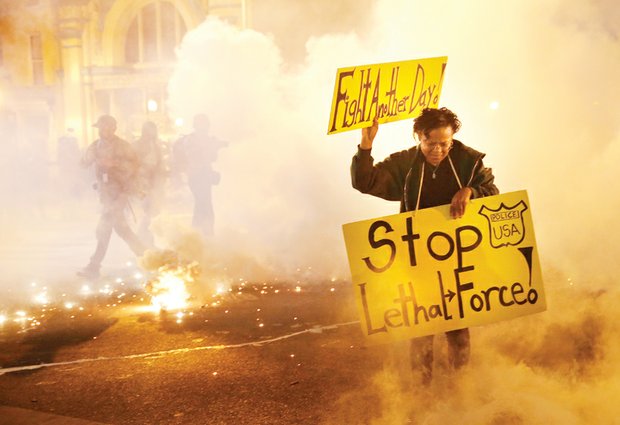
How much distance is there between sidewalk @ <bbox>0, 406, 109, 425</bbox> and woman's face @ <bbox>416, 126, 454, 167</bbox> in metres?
2.28

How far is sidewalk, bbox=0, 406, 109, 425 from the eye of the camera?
3.61 m

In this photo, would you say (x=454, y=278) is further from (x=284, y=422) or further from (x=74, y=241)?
(x=74, y=241)

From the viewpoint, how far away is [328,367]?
4312 mm

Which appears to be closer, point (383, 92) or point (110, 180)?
point (383, 92)

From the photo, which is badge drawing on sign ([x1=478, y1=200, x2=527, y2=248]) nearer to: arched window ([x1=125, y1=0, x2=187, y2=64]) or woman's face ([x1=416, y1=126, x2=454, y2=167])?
woman's face ([x1=416, y1=126, x2=454, y2=167])

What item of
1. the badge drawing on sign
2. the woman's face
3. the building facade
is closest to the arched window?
the building facade

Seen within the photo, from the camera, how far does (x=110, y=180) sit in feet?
27.1

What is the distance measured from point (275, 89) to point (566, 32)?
552 centimetres

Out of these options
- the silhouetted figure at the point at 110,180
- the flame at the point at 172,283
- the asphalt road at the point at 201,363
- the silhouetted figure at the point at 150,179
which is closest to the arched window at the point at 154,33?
the silhouetted figure at the point at 150,179

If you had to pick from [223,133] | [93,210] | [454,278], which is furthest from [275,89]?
[454,278]

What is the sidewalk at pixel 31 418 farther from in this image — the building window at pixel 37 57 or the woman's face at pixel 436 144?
the building window at pixel 37 57

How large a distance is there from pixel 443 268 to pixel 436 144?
63cm

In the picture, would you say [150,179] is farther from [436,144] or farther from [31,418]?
[436,144]

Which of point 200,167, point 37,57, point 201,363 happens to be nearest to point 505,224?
point 201,363
